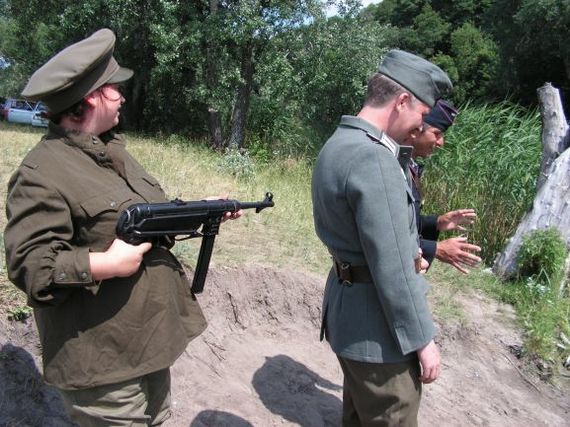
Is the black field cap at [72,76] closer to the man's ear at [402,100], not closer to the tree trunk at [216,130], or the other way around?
the man's ear at [402,100]

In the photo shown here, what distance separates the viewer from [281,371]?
389cm

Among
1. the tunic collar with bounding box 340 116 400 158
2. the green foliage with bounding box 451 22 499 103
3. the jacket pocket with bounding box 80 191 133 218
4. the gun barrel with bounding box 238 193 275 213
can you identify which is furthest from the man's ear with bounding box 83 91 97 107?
the green foliage with bounding box 451 22 499 103

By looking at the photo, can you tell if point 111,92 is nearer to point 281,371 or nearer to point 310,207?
point 281,371

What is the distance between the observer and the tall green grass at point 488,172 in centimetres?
668

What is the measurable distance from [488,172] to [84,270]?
21.3 feet

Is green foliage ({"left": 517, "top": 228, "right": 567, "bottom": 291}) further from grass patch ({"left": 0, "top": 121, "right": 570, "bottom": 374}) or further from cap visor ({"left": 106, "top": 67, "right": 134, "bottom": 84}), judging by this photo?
cap visor ({"left": 106, "top": 67, "right": 134, "bottom": 84})

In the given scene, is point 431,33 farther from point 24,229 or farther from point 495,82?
point 24,229

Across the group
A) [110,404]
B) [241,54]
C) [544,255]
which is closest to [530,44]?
[241,54]

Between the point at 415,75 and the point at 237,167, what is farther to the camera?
the point at 237,167

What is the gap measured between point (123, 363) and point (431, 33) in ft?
94.5

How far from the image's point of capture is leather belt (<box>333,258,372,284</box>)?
6.64 feet

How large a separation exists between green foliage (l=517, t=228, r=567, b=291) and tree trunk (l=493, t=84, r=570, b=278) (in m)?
0.09

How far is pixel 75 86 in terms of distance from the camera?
1.76 m

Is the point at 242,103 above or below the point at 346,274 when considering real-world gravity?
below
